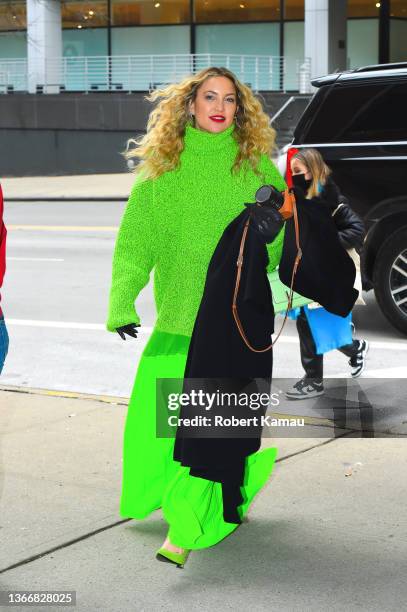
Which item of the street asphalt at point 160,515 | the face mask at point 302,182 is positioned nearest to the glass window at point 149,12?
the street asphalt at point 160,515

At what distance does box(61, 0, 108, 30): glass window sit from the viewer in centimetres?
3656

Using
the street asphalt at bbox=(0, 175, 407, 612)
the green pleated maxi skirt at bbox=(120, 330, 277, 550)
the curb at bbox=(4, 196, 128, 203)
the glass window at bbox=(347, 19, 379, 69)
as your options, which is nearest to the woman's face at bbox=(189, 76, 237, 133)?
the green pleated maxi skirt at bbox=(120, 330, 277, 550)

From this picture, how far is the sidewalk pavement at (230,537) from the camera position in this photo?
411 cm

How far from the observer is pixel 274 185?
462 cm

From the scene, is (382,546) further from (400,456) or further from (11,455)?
(11,455)

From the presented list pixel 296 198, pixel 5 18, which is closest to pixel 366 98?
pixel 296 198

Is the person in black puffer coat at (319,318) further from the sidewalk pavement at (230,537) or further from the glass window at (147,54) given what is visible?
the glass window at (147,54)

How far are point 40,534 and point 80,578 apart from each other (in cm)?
53

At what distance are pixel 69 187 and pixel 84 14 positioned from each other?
36.9 ft

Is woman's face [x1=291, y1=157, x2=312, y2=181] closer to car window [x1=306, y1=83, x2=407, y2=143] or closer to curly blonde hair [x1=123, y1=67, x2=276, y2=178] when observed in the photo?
car window [x1=306, y1=83, x2=407, y2=143]

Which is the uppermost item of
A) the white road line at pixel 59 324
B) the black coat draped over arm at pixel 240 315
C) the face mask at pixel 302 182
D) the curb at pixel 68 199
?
the face mask at pixel 302 182

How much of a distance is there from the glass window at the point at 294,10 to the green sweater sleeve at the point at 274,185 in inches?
1206

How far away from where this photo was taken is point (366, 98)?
9.48 meters

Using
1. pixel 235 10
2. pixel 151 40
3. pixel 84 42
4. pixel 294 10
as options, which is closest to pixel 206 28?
pixel 235 10
